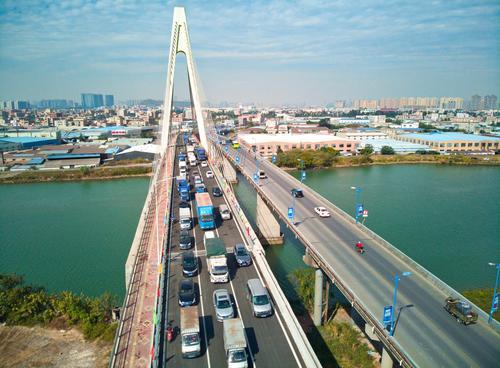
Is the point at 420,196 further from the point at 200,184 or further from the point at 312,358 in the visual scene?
the point at 312,358

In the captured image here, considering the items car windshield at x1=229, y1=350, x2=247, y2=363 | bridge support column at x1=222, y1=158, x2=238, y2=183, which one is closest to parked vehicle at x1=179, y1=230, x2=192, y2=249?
car windshield at x1=229, y1=350, x2=247, y2=363

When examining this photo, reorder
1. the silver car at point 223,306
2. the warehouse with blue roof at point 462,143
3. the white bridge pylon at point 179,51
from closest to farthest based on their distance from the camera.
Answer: the silver car at point 223,306 < the white bridge pylon at point 179,51 < the warehouse with blue roof at point 462,143

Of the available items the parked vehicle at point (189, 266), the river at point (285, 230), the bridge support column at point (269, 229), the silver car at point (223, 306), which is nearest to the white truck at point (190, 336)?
the silver car at point (223, 306)

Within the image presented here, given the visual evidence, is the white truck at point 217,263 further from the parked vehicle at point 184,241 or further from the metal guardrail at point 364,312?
the metal guardrail at point 364,312

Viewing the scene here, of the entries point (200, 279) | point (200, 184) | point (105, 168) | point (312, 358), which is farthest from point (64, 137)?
point (312, 358)

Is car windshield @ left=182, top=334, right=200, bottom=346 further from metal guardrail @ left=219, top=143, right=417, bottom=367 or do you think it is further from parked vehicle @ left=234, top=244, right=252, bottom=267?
parked vehicle @ left=234, top=244, right=252, bottom=267

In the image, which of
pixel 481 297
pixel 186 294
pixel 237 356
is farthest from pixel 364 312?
pixel 481 297
